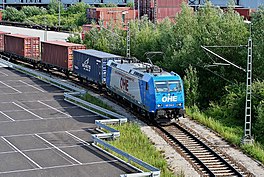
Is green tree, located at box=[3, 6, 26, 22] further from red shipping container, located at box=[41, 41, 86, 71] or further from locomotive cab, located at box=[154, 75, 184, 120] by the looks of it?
locomotive cab, located at box=[154, 75, 184, 120]

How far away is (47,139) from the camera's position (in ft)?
92.8

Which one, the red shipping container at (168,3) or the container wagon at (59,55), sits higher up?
the red shipping container at (168,3)

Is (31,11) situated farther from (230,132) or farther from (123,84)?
(230,132)

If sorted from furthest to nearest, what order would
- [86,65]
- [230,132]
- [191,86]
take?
[86,65], [191,86], [230,132]

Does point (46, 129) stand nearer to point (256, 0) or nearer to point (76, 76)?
point (76, 76)

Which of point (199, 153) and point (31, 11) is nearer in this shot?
point (199, 153)

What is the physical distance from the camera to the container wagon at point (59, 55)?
49.1 meters

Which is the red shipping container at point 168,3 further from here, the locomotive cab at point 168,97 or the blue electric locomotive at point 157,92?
the locomotive cab at point 168,97

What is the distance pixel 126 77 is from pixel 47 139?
28.1 feet

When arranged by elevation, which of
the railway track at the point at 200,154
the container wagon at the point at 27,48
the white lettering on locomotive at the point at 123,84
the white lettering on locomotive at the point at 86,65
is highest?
the container wagon at the point at 27,48

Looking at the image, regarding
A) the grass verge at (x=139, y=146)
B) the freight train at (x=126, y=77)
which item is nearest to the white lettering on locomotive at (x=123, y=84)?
the freight train at (x=126, y=77)

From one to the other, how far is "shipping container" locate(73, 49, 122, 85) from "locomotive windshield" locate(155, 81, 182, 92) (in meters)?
9.88

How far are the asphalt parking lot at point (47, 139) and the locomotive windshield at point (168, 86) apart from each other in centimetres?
481

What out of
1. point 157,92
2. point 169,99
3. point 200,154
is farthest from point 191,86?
point 200,154
